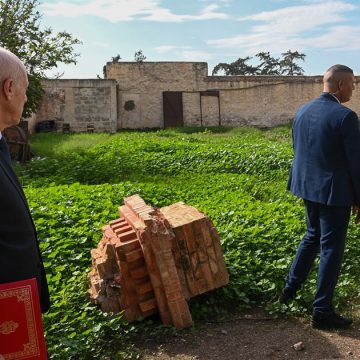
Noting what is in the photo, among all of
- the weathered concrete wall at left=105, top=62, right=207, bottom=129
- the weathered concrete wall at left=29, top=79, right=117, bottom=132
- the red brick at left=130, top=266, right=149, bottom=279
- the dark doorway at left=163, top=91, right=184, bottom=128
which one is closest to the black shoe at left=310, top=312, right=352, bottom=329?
the red brick at left=130, top=266, right=149, bottom=279

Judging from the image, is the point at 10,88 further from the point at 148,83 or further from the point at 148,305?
the point at 148,83

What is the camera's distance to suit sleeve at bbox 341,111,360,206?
12.9ft

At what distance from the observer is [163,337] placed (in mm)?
4031

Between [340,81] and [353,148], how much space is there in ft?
2.13

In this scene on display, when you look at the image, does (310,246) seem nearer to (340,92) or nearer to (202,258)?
(202,258)

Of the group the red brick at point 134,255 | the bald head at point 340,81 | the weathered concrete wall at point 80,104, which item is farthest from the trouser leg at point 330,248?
the weathered concrete wall at point 80,104

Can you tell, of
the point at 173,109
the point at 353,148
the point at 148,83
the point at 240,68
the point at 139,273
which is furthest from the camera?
the point at 240,68

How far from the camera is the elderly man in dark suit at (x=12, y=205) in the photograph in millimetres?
2248

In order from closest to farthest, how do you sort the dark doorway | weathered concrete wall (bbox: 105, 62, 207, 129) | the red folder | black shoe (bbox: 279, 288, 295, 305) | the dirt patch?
the red folder
the dirt patch
black shoe (bbox: 279, 288, 295, 305)
weathered concrete wall (bbox: 105, 62, 207, 129)
the dark doorway

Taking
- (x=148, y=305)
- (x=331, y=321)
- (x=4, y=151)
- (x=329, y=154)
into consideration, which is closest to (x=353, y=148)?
(x=329, y=154)

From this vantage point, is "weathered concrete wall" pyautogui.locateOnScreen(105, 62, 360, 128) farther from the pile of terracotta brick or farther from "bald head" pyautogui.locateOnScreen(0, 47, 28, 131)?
"bald head" pyautogui.locateOnScreen(0, 47, 28, 131)

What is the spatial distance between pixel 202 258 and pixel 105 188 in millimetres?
4564

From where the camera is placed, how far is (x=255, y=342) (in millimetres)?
4020

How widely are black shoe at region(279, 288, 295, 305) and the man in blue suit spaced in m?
0.37
